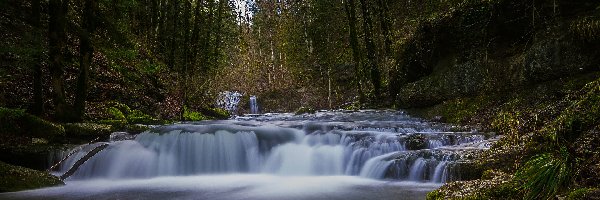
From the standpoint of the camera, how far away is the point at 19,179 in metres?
7.43

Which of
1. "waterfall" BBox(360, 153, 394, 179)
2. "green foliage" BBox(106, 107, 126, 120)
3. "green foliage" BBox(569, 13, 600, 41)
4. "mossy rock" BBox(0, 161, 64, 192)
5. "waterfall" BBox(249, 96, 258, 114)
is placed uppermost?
"green foliage" BBox(569, 13, 600, 41)

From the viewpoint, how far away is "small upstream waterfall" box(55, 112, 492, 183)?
9.20 m

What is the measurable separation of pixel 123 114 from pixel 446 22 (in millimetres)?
10963

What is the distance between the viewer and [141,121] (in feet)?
45.4

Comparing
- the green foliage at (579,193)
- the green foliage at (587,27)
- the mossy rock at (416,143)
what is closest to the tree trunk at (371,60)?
the green foliage at (587,27)

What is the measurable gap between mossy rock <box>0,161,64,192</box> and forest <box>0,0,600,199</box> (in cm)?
5

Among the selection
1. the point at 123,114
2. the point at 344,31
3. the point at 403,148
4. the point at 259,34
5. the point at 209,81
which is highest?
the point at 259,34

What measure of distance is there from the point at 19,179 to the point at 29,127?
2.56 meters

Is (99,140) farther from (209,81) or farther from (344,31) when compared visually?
(344,31)

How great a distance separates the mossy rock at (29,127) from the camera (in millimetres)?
9227

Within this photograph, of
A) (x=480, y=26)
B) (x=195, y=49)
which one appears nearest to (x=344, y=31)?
(x=195, y=49)

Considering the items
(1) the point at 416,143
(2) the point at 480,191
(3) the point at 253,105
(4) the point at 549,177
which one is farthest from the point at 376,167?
(3) the point at 253,105

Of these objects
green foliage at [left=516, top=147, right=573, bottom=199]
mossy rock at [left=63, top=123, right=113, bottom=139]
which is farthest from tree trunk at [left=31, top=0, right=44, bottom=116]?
green foliage at [left=516, top=147, right=573, bottom=199]

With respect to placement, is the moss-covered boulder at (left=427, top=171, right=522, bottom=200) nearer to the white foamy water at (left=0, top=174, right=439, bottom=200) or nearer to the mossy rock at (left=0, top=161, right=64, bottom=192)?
the white foamy water at (left=0, top=174, right=439, bottom=200)
